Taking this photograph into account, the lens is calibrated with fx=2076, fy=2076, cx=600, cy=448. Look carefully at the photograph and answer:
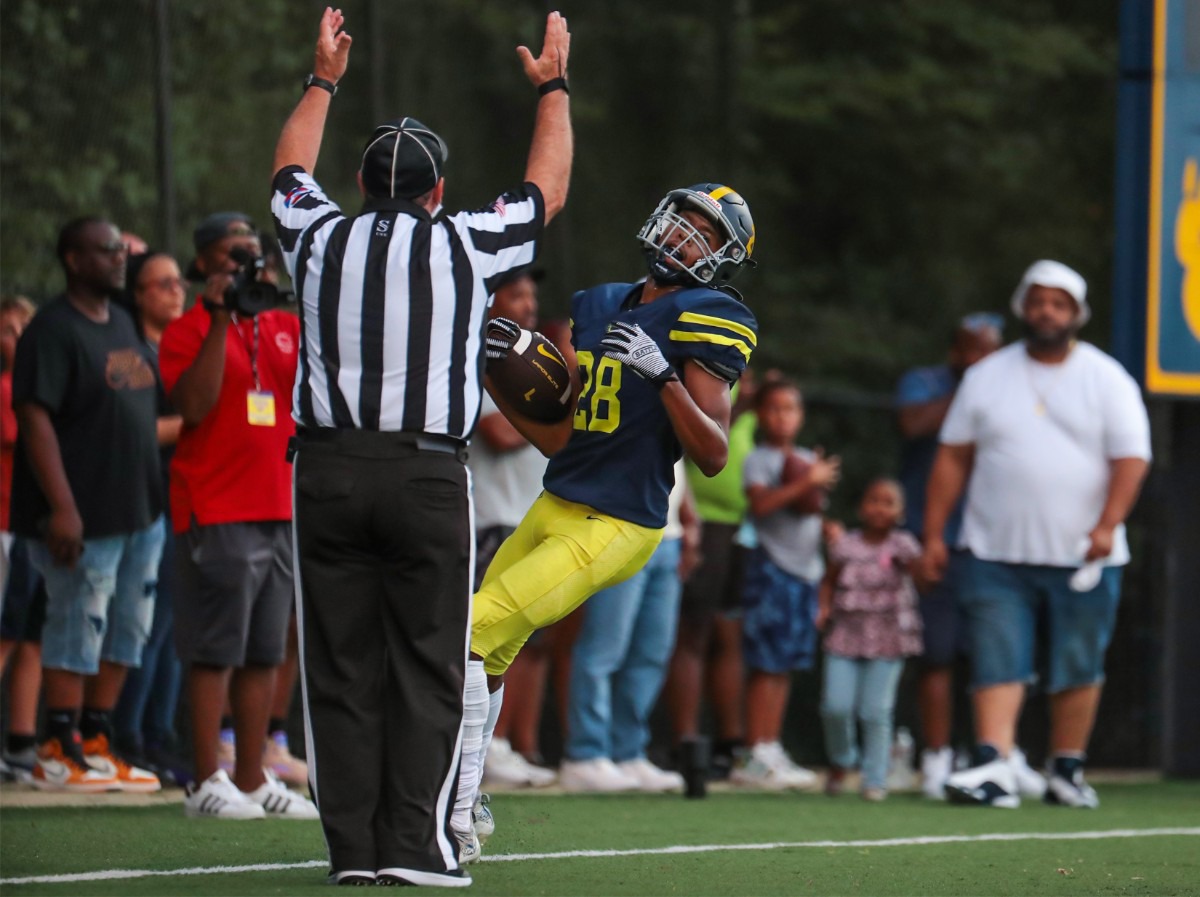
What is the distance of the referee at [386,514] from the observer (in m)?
5.25

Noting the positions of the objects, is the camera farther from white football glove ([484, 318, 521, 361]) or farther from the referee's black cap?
the referee's black cap

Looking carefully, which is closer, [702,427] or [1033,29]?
[702,427]

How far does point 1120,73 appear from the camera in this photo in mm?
10555

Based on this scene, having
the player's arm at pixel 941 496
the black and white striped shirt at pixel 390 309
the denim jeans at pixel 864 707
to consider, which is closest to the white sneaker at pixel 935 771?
the denim jeans at pixel 864 707

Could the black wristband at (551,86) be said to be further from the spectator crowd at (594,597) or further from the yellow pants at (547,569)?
the spectator crowd at (594,597)

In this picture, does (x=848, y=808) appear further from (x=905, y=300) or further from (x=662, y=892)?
(x=905, y=300)

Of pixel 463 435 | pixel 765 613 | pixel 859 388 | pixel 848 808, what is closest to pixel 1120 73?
pixel 765 613

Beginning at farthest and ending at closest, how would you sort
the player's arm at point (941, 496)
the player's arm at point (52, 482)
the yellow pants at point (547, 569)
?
the player's arm at point (941, 496)
the player's arm at point (52, 482)
the yellow pants at point (547, 569)

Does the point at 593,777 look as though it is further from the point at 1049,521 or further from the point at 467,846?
the point at 467,846

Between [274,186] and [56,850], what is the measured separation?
6.78ft

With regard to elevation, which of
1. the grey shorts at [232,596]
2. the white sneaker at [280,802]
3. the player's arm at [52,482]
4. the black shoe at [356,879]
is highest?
the player's arm at [52,482]

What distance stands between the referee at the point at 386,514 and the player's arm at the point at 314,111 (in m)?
0.32

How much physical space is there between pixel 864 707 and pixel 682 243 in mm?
4246

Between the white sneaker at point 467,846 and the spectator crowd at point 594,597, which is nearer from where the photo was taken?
the white sneaker at point 467,846
